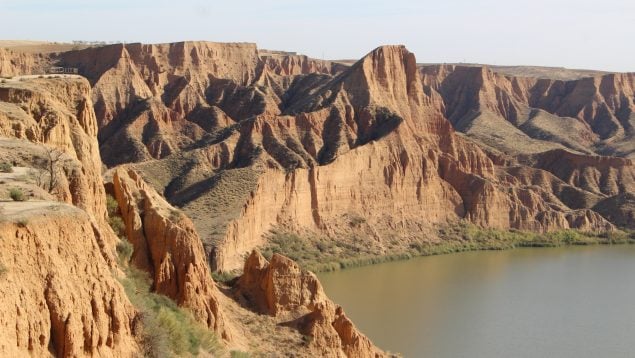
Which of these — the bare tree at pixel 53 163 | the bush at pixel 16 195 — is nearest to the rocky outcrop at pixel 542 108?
the bare tree at pixel 53 163

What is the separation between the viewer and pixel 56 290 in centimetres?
1458

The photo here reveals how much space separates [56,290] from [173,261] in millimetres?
7636

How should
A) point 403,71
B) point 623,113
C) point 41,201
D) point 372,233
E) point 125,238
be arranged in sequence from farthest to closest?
point 623,113 < point 403,71 < point 372,233 < point 125,238 < point 41,201

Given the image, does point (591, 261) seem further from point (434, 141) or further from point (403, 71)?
point (403, 71)

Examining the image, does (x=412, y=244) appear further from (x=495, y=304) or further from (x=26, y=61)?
(x=26, y=61)

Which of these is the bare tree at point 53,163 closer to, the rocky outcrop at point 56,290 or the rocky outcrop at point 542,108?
the rocky outcrop at point 56,290

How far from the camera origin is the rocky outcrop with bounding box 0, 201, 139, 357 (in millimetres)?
13875

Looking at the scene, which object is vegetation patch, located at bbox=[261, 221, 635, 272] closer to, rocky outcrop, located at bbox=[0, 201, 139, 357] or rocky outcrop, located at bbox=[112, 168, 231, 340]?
rocky outcrop, located at bbox=[112, 168, 231, 340]

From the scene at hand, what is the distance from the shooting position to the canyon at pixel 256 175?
52.7 feet

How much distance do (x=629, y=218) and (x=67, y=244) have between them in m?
65.8

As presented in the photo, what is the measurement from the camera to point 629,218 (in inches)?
2970

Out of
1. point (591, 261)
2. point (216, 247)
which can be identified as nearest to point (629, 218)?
point (591, 261)

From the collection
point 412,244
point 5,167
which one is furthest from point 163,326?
point 412,244

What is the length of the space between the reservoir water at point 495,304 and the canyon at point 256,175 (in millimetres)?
4924
